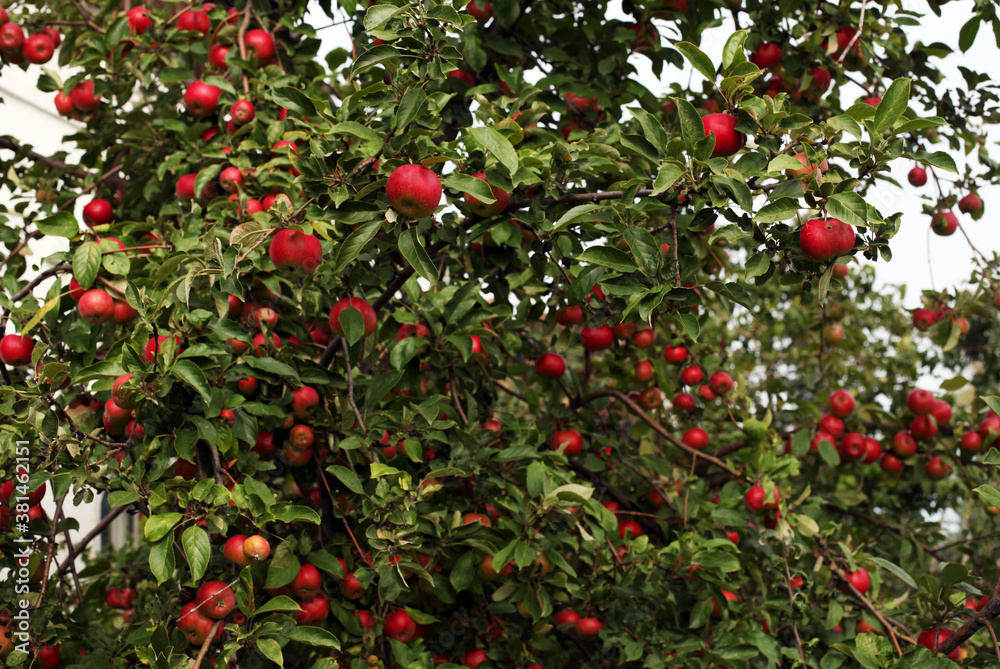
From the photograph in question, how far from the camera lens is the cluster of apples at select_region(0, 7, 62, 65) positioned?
2.73 m

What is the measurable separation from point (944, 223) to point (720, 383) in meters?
1.09

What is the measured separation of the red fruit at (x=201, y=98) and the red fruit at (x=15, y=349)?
953 millimetres

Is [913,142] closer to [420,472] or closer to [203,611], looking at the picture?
[420,472]

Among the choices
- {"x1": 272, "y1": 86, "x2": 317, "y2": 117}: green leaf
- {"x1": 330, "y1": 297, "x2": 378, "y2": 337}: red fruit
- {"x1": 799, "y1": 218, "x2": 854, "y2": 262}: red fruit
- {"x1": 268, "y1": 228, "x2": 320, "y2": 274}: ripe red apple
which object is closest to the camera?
{"x1": 799, "y1": 218, "x2": 854, "y2": 262}: red fruit

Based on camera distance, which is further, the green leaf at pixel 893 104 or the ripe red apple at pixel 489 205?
the ripe red apple at pixel 489 205

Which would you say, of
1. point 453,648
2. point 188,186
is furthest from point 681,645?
point 188,186

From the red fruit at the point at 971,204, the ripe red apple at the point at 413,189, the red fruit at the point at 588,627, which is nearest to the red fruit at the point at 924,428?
the red fruit at the point at 971,204

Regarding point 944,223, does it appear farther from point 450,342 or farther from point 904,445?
point 450,342

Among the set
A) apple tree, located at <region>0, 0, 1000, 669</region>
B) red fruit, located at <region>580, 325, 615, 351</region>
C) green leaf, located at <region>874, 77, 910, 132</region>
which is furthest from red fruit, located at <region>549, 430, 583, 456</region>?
green leaf, located at <region>874, 77, 910, 132</region>

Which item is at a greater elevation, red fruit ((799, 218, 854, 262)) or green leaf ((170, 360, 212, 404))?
red fruit ((799, 218, 854, 262))

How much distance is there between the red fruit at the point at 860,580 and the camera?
2410 mm

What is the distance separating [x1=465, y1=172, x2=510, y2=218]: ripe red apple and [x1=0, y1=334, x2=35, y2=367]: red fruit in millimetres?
1441

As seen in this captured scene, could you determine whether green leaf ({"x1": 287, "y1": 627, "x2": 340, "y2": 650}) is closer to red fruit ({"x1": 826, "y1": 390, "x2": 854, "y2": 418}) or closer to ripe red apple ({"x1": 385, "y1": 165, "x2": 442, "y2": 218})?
ripe red apple ({"x1": 385, "y1": 165, "x2": 442, "y2": 218})

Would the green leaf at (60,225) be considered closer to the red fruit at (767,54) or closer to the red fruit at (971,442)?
the red fruit at (767,54)
